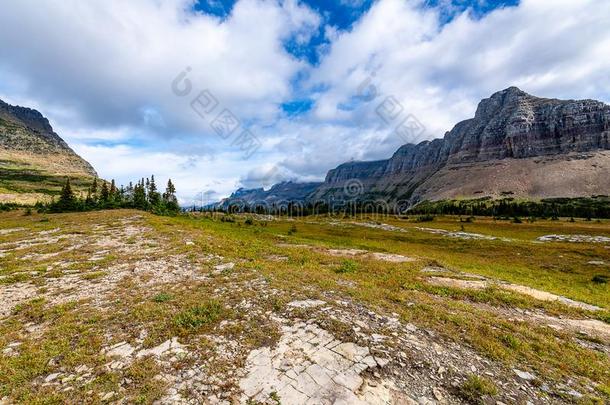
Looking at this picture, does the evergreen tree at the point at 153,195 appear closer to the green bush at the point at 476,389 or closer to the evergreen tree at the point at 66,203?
the evergreen tree at the point at 66,203

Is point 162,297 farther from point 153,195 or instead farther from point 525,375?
point 153,195

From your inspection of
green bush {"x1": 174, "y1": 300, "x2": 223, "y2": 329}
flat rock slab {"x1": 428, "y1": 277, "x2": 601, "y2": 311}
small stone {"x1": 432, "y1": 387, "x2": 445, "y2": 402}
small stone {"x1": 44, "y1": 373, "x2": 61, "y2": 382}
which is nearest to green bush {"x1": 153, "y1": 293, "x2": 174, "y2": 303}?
green bush {"x1": 174, "y1": 300, "x2": 223, "y2": 329}

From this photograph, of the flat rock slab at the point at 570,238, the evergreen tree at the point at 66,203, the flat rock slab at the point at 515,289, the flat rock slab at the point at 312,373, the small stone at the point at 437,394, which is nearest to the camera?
the flat rock slab at the point at 312,373

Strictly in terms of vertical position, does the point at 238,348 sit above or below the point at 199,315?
below

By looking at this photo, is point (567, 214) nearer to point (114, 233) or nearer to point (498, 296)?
point (498, 296)

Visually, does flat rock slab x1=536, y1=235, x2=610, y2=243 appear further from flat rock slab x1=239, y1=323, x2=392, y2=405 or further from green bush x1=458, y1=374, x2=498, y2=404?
flat rock slab x1=239, y1=323, x2=392, y2=405

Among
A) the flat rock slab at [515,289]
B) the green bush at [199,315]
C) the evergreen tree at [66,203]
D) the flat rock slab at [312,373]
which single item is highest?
the evergreen tree at [66,203]

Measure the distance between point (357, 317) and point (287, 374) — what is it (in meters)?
4.58

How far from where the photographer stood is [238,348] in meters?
9.73

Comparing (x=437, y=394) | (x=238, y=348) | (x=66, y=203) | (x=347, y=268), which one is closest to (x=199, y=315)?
(x=238, y=348)

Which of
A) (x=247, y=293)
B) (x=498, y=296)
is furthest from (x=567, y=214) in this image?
(x=247, y=293)

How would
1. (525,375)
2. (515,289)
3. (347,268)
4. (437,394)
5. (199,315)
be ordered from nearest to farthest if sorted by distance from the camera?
1. (437,394)
2. (525,375)
3. (199,315)
4. (515,289)
5. (347,268)

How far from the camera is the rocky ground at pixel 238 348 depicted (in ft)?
25.7

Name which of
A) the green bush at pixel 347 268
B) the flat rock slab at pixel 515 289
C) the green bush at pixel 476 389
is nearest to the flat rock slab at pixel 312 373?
the green bush at pixel 476 389
